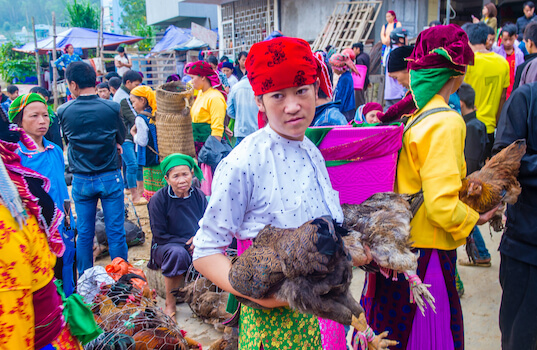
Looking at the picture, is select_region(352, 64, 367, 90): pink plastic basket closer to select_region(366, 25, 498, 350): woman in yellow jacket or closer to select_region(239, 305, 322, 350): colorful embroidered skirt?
select_region(366, 25, 498, 350): woman in yellow jacket

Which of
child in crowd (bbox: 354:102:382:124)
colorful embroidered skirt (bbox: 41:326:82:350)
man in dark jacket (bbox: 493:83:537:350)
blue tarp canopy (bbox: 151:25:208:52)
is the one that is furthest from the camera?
blue tarp canopy (bbox: 151:25:208:52)

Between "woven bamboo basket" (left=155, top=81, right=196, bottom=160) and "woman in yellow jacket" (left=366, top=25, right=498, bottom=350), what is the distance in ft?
13.9

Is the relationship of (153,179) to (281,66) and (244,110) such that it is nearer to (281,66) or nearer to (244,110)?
(244,110)

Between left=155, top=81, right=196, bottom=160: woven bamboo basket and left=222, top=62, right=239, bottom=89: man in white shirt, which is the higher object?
left=222, top=62, right=239, bottom=89: man in white shirt

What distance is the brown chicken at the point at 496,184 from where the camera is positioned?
7.02 ft

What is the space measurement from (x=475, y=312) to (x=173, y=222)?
307cm

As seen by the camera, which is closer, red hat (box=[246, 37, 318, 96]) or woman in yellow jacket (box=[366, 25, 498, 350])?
red hat (box=[246, 37, 318, 96])

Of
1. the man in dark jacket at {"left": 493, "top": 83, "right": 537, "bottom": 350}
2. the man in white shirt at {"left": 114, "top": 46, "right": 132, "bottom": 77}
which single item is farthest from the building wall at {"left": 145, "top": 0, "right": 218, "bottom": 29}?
the man in dark jacket at {"left": 493, "top": 83, "right": 537, "bottom": 350}

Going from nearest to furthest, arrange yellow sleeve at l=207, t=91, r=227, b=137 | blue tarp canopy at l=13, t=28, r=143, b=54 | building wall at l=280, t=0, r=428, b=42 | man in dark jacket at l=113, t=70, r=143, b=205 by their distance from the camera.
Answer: yellow sleeve at l=207, t=91, r=227, b=137 → man in dark jacket at l=113, t=70, r=143, b=205 → building wall at l=280, t=0, r=428, b=42 → blue tarp canopy at l=13, t=28, r=143, b=54

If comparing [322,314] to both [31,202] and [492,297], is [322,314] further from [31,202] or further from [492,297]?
[492,297]

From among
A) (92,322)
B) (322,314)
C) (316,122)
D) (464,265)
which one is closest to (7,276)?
(92,322)

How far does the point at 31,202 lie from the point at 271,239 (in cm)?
107

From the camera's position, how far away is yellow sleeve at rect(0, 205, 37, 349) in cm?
158

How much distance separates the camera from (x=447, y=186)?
2012 mm
